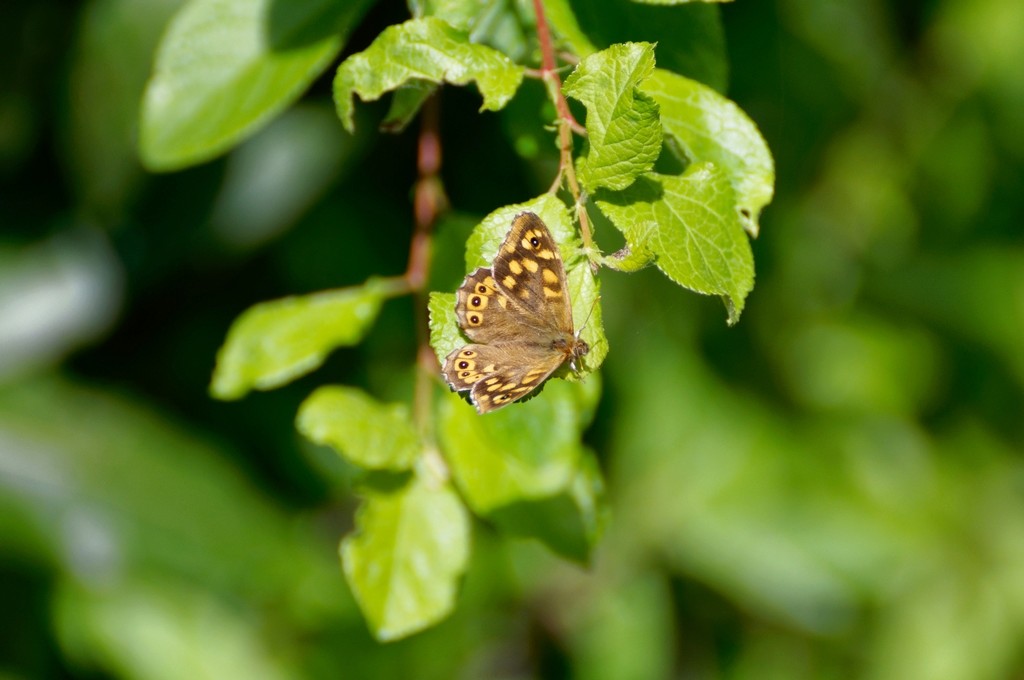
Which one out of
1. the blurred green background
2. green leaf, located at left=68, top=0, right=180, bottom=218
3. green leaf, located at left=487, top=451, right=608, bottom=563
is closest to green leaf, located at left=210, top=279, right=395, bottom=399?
green leaf, located at left=487, top=451, right=608, bottom=563

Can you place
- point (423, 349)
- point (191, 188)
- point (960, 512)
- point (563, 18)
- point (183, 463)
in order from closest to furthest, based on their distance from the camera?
1. point (563, 18)
2. point (423, 349)
3. point (191, 188)
4. point (183, 463)
5. point (960, 512)

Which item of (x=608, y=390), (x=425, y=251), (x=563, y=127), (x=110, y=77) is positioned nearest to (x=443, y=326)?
(x=563, y=127)

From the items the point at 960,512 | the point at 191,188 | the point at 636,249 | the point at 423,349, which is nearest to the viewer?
the point at 636,249

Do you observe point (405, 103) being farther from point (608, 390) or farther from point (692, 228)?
point (608, 390)

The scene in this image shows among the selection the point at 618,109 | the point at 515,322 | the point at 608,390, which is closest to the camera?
the point at 618,109

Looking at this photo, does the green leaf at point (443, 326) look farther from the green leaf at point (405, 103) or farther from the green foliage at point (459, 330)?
the green leaf at point (405, 103)

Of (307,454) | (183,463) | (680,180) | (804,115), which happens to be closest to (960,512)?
(804,115)

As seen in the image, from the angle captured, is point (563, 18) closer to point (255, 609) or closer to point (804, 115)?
point (804, 115)
